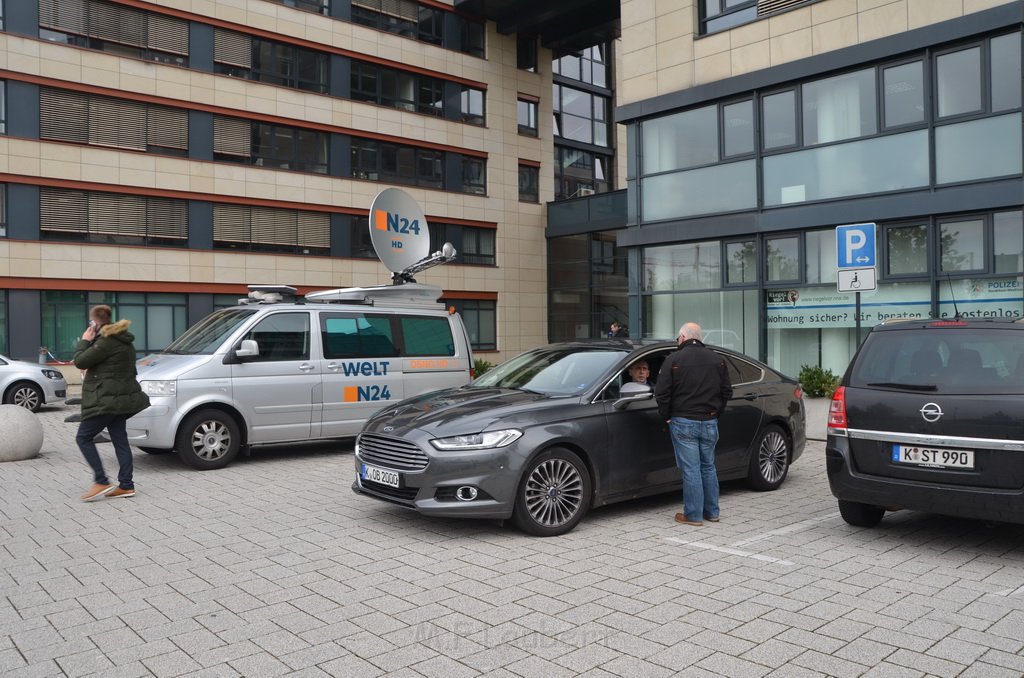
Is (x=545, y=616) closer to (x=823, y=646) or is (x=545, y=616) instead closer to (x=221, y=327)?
(x=823, y=646)

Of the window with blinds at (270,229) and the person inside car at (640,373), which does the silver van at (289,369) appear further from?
the window with blinds at (270,229)

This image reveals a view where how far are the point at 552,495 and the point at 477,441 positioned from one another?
771 millimetres

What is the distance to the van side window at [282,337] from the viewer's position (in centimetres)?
1002

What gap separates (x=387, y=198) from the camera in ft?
43.0

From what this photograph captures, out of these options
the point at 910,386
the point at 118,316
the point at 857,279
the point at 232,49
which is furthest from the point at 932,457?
the point at 232,49

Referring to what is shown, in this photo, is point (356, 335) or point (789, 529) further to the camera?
point (356, 335)

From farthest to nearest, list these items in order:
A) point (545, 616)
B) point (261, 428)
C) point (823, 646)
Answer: point (261, 428), point (545, 616), point (823, 646)

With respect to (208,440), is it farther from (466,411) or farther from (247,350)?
(466,411)

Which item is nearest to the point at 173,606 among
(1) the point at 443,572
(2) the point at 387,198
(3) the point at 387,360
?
(1) the point at 443,572

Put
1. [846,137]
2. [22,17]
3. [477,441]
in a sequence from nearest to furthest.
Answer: [477,441]
[846,137]
[22,17]

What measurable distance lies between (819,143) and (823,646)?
47.1ft

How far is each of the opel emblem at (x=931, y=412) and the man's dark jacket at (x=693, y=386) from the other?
1509 mm

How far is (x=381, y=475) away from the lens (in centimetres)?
643

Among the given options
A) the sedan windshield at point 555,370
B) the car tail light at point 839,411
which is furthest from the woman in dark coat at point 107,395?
the car tail light at point 839,411
